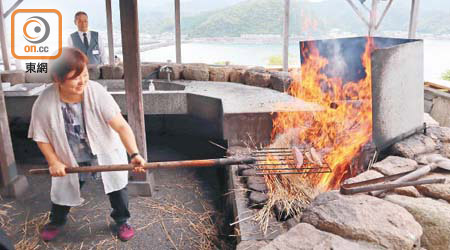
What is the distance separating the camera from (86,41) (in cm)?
509

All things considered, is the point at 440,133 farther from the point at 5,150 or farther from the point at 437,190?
the point at 5,150

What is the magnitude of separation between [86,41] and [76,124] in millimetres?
2872

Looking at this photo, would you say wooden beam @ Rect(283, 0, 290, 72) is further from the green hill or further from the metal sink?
the green hill

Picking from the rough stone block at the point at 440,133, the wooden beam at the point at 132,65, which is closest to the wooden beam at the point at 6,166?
the wooden beam at the point at 132,65

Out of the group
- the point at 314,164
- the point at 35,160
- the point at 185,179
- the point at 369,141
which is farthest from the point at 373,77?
the point at 35,160

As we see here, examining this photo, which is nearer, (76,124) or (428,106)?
(76,124)

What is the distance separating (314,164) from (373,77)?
0.86 m

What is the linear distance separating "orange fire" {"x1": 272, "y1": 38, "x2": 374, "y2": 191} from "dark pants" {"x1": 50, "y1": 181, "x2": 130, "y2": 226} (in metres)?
1.63

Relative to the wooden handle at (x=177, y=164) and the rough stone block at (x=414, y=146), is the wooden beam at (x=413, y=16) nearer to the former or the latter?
the rough stone block at (x=414, y=146)

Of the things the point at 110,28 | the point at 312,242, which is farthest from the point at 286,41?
the point at 312,242

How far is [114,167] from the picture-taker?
2.41 meters

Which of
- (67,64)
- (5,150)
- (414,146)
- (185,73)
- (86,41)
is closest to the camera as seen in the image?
(67,64)

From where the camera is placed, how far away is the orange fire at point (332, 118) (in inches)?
126

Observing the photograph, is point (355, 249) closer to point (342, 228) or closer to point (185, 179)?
point (342, 228)
